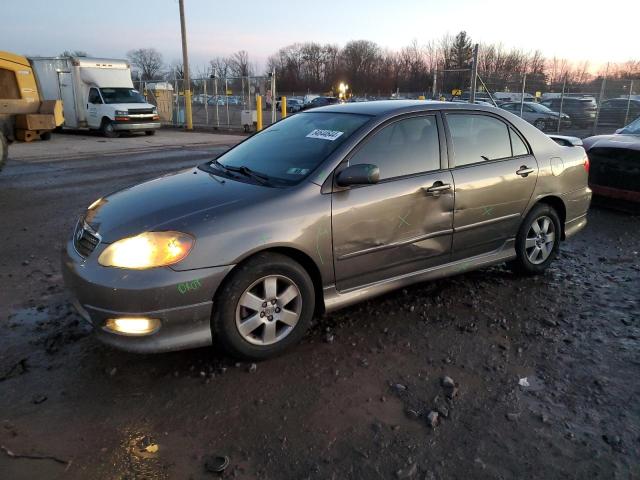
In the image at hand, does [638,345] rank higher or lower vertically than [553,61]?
lower

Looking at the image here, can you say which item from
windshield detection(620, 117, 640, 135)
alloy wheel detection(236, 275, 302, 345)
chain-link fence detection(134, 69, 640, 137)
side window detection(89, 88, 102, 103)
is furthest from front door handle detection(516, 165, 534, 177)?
side window detection(89, 88, 102, 103)

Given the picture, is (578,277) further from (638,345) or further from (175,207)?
(175,207)

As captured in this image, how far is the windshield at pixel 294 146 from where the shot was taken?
3.59 meters

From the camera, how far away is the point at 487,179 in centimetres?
415

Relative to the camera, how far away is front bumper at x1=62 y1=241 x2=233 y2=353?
2.82 m

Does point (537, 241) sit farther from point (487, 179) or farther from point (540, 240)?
point (487, 179)

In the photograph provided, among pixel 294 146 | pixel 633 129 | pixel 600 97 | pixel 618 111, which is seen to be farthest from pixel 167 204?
pixel 618 111

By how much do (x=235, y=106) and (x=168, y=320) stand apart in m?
23.3

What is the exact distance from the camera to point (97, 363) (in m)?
3.22

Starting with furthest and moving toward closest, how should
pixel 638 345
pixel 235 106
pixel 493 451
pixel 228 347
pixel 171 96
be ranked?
pixel 171 96
pixel 235 106
pixel 638 345
pixel 228 347
pixel 493 451

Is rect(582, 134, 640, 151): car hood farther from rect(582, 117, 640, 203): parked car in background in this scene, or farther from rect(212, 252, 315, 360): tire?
rect(212, 252, 315, 360): tire

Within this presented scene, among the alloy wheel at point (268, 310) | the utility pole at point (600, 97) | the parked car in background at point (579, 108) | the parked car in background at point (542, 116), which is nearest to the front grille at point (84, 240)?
the alloy wheel at point (268, 310)

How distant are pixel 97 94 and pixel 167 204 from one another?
19.8 m

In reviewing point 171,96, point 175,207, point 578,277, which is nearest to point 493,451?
point 175,207
